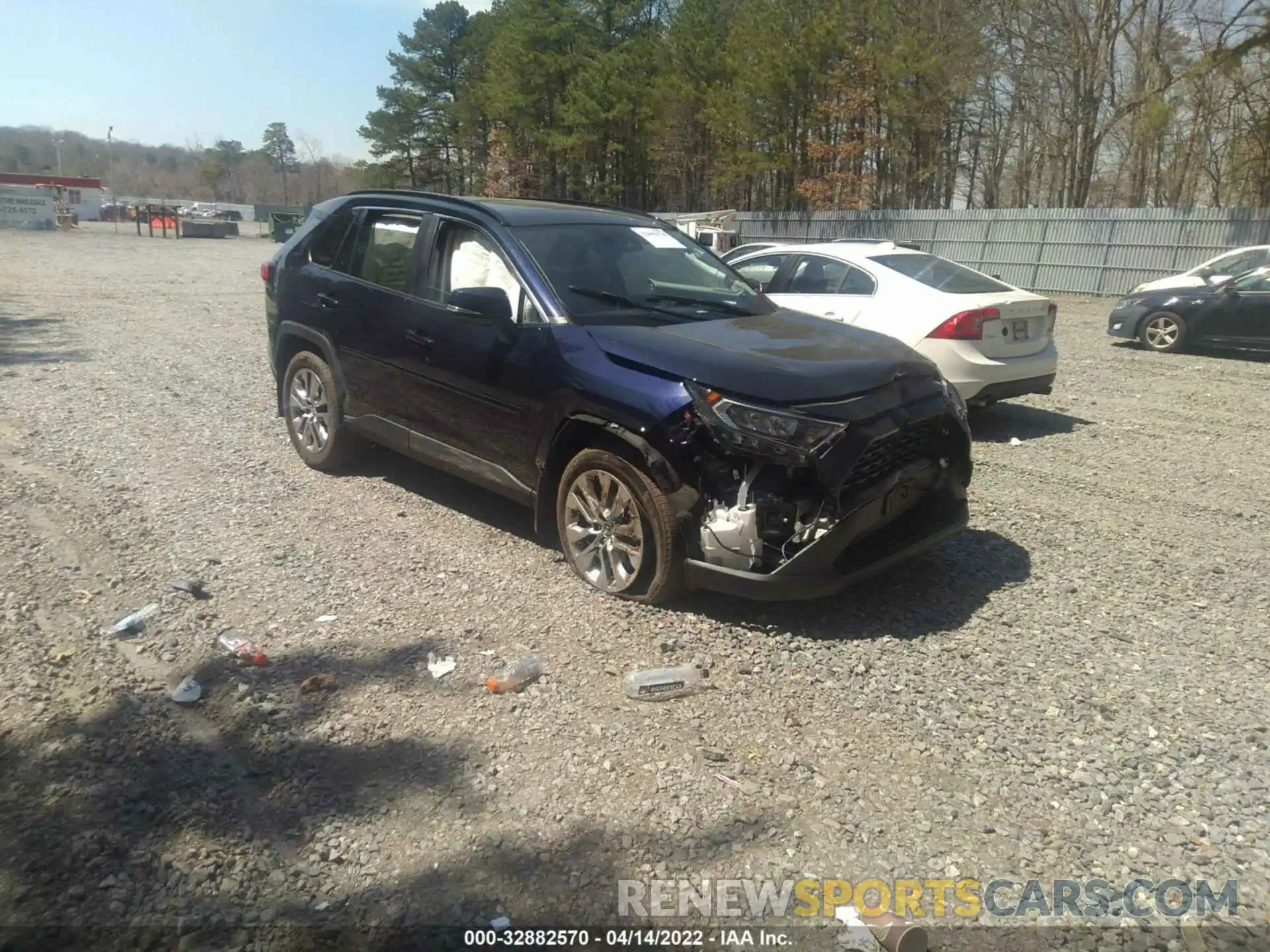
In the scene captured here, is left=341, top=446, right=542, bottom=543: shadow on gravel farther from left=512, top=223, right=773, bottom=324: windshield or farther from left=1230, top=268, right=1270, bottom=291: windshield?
left=1230, top=268, right=1270, bottom=291: windshield

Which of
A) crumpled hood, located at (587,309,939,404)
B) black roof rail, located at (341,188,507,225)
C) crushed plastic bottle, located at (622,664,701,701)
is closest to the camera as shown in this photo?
crushed plastic bottle, located at (622,664,701,701)

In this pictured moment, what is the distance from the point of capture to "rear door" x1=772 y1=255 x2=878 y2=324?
324 inches

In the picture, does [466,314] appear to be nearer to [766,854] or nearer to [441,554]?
[441,554]

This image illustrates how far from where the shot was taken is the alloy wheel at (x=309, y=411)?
20.8 feet

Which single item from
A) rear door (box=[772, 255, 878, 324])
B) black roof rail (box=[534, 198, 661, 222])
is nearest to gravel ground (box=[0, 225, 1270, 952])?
black roof rail (box=[534, 198, 661, 222])

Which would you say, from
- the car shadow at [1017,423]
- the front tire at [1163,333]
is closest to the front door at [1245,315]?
the front tire at [1163,333]

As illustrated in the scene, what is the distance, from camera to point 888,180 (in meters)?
35.1

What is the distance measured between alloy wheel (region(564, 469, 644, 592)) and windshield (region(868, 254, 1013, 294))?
4.62m

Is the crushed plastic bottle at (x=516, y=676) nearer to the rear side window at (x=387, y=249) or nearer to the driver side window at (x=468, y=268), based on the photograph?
the driver side window at (x=468, y=268)

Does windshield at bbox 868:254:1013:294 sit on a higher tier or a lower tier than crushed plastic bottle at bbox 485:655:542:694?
higher

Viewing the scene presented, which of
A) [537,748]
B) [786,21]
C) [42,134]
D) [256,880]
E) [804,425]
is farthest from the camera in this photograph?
[42,134]

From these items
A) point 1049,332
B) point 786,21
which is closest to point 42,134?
point 786,21

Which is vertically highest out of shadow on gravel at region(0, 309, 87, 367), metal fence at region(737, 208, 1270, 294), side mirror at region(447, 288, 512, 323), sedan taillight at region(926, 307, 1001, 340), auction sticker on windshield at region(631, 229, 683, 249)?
metal fence at region(737, 208, 1270, 294)

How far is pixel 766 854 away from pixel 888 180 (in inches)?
1404
